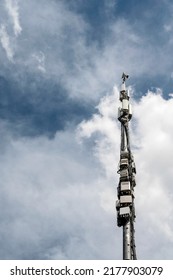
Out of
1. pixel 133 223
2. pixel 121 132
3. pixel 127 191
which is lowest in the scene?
pixel 133 223

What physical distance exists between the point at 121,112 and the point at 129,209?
16.9 m

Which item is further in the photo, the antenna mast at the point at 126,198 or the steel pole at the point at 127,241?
the antenna mast at the point at 126,198

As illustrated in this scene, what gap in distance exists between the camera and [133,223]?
50.2m

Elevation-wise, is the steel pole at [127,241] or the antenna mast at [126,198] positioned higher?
the antenna mast at [126,198]

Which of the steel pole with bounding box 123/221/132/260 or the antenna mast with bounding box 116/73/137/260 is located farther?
the antenna mast with bounding box 116/73/137/260

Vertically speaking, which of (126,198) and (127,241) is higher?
(126,198)

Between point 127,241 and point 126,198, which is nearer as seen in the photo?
point 127,241

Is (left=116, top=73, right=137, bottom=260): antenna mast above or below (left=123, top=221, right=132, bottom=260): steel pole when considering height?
above

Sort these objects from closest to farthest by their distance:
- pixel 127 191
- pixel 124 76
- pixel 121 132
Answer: pixel 127 191, pixel 121 132, pixel 124 76
